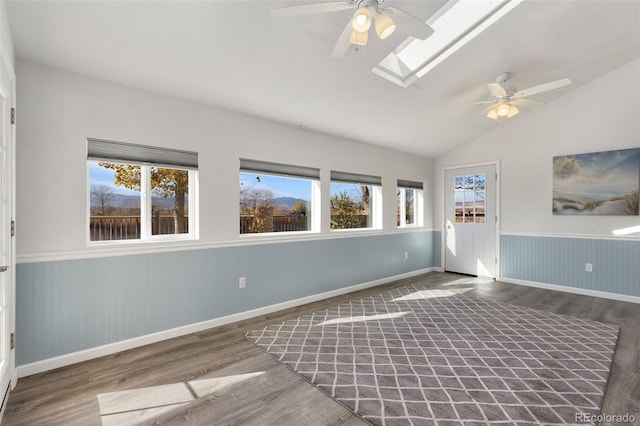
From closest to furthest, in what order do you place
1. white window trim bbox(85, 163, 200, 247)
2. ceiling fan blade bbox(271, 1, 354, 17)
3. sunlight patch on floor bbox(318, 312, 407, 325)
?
1. ceiling fan blade bbox(271, 1, 354, 17)
2. white window trim bbox(85, 163, 200, 247)
3. sunlight patch on floor bbox(318, 312, 407, 325)

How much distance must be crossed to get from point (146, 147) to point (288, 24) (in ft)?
5.42

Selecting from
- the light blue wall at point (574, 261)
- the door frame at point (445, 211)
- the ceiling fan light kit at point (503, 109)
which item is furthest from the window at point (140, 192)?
the light blue wall at point (574, 261)

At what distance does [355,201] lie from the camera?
495 cm

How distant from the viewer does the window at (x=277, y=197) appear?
142 inches

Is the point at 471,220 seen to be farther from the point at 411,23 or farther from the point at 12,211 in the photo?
the point at 12,211

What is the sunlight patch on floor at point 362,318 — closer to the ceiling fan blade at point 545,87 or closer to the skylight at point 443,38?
the skylight at point 443,38

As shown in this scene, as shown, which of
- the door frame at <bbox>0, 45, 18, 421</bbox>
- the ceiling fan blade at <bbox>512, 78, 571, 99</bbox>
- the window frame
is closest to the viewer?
the door frame at <bbox>0, 45, 18, 421</bbox>

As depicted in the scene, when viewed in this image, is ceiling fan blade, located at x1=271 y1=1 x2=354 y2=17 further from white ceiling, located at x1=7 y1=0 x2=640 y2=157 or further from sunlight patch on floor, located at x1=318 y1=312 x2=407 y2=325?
sunlight patch on floor, located at x1=318 y1=312 x2=407 y2=325

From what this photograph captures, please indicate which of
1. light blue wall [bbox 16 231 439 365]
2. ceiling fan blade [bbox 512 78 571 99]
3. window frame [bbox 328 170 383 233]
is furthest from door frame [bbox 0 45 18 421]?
ceiling fan blade [bbox 512 78 571 99]

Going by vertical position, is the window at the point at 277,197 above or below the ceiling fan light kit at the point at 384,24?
below

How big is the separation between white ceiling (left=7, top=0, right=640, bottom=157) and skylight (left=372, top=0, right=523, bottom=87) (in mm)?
94

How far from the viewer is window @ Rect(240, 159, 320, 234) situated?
3.62 metres

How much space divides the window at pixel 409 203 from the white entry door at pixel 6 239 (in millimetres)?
4847

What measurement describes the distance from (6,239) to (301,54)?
→ 251 cm
